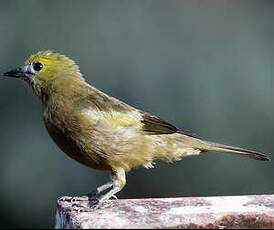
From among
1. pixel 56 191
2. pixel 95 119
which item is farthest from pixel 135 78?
pixel 95 119

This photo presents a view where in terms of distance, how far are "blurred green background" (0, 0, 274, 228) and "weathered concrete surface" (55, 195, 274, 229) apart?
9.64 feet

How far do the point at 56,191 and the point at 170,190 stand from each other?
126 cm

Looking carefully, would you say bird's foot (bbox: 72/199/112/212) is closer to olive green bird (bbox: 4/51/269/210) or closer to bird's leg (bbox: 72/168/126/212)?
bird's leg (bbox: 72/168/126/212)

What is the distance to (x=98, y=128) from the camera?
258 inches

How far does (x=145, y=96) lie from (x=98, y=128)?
2.25 metres

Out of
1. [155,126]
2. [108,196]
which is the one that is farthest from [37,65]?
[108,196]

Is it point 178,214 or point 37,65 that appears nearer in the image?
point 178,214

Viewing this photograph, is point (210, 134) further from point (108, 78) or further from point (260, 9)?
point (260, 9)

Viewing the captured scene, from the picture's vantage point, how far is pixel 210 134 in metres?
8.63

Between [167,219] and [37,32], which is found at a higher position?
[37,32]

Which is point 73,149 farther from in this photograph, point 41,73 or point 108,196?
point 41,73

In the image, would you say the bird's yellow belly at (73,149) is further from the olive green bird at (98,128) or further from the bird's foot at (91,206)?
the bird's foot at (91,206)

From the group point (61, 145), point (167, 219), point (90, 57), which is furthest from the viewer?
point (90, 57)

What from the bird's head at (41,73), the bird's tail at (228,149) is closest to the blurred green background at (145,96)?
the bird's tail at (228,149)
